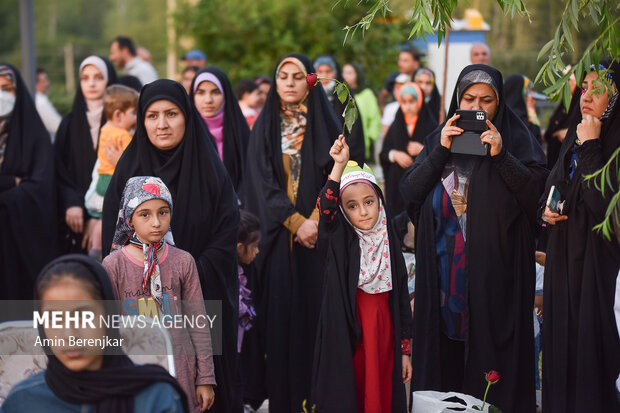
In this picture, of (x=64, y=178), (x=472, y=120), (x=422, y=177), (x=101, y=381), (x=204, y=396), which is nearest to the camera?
(x=101, y=381)

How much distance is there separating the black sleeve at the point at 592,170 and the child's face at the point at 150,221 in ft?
6.17

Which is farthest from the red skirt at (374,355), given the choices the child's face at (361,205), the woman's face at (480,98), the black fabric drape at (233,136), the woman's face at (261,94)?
the woman's face at (261,94)

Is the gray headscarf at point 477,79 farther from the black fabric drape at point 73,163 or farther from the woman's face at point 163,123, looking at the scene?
the black fabric drape at point 73,163

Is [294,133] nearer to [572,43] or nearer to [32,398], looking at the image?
[572,43]

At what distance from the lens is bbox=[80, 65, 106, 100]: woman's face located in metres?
6.61

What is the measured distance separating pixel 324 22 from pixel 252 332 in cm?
974

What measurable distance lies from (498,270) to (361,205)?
0.87 m

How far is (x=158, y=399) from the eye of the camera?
2654mm

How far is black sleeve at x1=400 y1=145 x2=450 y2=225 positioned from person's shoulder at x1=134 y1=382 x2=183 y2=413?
2.21 meters

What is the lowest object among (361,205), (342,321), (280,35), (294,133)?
(342,321)

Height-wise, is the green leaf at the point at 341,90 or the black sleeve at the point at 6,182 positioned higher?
the green leaf at the point at 341,90

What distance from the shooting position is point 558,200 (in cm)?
402

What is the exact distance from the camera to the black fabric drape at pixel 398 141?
8.03 meters

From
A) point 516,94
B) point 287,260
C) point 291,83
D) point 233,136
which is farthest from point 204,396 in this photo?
point 516,94
